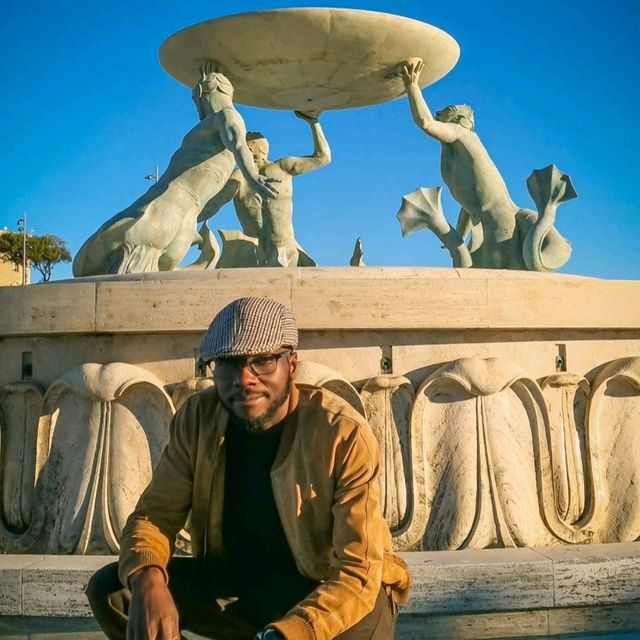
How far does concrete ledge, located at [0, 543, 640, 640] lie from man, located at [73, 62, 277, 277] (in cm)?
322

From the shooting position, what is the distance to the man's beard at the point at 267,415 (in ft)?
6.80

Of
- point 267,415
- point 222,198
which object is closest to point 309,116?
point 222,198

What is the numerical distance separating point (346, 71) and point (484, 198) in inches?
69.7

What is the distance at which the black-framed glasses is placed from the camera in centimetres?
201

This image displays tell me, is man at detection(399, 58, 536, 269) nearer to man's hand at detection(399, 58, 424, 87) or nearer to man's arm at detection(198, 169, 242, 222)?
man's hand at detection(399, 58, 424, 87)

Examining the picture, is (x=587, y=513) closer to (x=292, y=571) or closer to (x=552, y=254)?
(x=292, y=571)

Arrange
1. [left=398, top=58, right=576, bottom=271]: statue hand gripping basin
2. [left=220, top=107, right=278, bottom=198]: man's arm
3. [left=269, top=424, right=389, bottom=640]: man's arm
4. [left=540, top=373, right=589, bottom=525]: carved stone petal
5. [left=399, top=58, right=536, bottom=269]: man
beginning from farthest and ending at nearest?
[left=399, top=58, right=536, bottom=269]: man → [left=398, top=58, right=576, bottom=271]: statue hand gripping basin → [left=220, top=107, right=278, bottom=198]: man's arm → [left=540, top=373, right=589, bottom=525]: carved stone petal → [left=269, top=424, right=389, bottom=640]: man's arm

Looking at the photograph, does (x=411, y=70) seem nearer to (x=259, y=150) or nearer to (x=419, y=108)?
(x=419, y=108)

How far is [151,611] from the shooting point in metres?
1.93

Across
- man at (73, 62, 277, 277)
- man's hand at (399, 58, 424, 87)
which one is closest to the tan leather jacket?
man at (73, 62, 277, 277)

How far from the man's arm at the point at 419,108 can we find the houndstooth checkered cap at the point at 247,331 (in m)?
6.22

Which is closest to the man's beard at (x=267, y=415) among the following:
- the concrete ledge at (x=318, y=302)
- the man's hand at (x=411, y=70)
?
the concrete ledge at (x=318, y=302)

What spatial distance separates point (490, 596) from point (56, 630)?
1765 millimetres

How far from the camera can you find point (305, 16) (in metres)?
6.59
